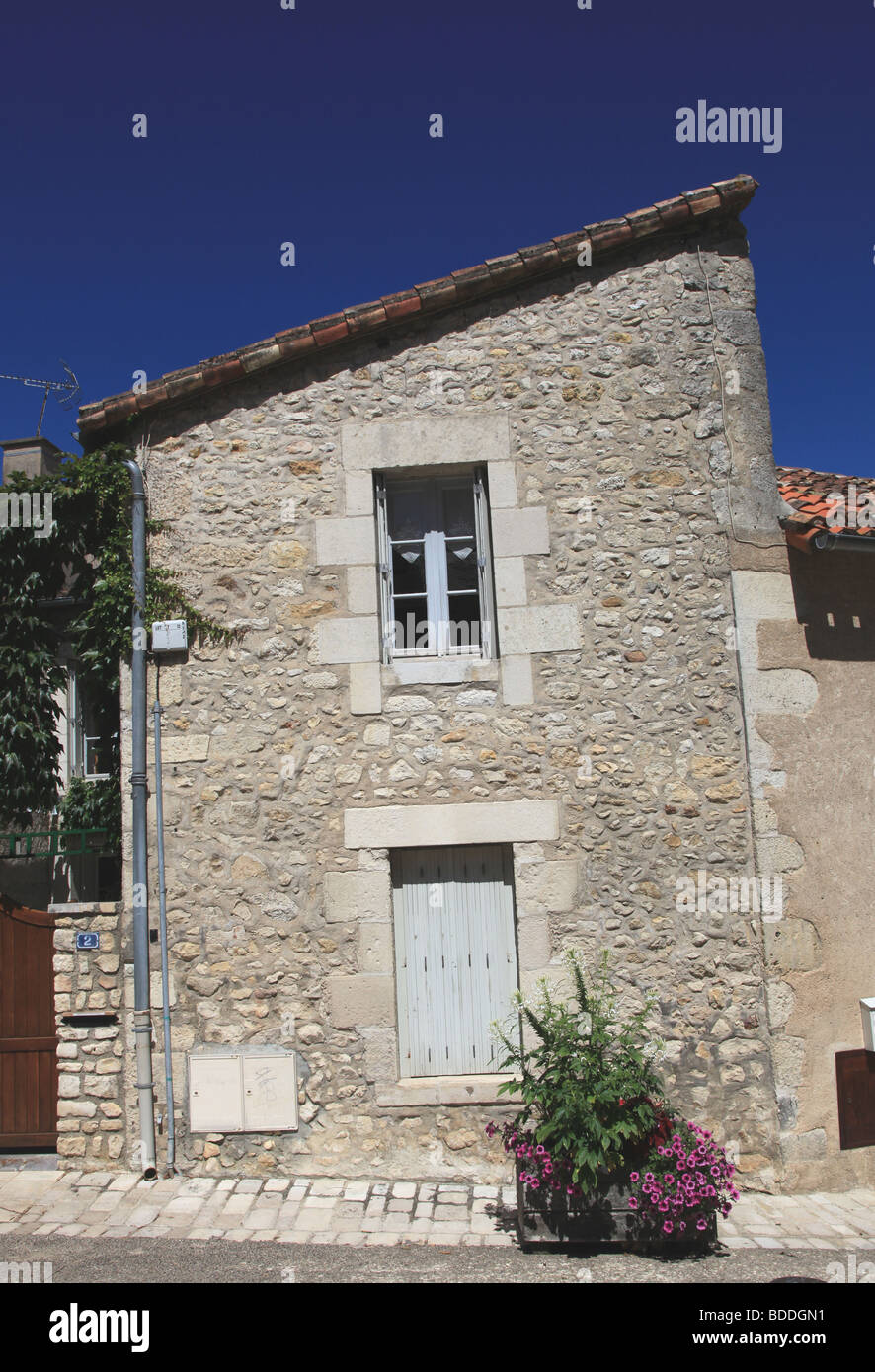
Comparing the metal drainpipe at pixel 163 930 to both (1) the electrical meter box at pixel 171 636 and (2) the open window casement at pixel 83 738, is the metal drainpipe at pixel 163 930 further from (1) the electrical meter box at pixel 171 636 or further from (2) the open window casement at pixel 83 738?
(2) the open window casement at pixel 83 738

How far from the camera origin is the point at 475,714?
551cm

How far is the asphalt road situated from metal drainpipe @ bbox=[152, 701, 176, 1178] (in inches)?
31.3

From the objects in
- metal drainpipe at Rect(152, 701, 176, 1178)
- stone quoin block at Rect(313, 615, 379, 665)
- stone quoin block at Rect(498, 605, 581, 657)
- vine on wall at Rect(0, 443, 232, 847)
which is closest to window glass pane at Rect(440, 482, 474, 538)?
stone quoin block at Rect(498, 605, 581, 657)

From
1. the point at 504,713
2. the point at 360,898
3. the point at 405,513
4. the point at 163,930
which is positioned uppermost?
the point at 405,513

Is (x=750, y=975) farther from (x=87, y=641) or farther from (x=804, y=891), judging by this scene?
(x=87, y=641)

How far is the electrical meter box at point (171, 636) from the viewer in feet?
18.4

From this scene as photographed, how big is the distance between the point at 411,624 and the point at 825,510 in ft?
9.05

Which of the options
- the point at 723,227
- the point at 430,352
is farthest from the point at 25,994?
the point at 723,227

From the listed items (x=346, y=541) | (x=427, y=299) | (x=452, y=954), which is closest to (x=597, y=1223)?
(x=452, y=954)

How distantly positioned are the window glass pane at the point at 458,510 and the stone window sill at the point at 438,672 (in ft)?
3.00

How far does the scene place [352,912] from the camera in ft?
17.6

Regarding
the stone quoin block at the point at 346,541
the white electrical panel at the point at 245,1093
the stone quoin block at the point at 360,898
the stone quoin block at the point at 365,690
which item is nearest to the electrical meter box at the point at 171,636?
the stone quoin block at the point at 346,541

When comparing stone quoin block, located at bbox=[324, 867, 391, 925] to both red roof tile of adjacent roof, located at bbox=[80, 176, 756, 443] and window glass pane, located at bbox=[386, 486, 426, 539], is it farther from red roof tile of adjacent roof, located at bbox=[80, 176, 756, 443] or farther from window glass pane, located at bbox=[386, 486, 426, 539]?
red roof tile of adjacent roof, located at bbox=[80, 176, 756, 443]

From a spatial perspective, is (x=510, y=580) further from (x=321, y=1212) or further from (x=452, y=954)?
(x=321, y=1212)
